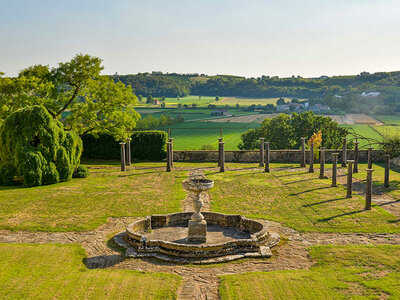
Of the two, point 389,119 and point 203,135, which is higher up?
point 389,119

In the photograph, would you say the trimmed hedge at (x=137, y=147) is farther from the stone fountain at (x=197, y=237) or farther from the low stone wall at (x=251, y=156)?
the stone fountain at (x=197, y=237)

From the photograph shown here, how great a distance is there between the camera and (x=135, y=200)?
19.6m

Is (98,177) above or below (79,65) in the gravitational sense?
below

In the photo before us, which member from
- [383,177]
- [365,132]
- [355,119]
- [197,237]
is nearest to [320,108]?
[355,119]

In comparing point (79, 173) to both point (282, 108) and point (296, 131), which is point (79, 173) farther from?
point (282, 108)

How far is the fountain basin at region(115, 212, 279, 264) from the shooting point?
12617mm

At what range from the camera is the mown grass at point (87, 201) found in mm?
16141

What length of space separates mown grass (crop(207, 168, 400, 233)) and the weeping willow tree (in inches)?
358

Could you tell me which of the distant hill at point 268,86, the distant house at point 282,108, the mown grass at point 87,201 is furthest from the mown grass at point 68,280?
the distant hill at point 268,86

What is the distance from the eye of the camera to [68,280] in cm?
1073

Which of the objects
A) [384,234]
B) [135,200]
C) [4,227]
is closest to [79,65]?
A: [135,200]

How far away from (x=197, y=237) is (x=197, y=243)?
204 millimetres

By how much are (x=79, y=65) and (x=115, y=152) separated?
745cm

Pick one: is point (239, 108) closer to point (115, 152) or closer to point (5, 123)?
point (115, 152)
